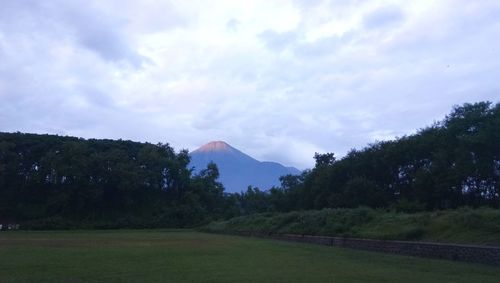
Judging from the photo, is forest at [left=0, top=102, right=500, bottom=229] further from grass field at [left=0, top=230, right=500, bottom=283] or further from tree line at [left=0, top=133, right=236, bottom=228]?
grass field at [left=0, top=230, right=500, bottom=283]

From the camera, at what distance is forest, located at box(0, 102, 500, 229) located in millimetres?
41375

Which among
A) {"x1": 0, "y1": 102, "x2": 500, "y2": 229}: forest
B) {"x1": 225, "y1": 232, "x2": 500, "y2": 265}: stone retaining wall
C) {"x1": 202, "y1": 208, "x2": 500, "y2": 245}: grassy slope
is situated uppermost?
{"x1": 0, "y1": 102, "x2": 500, "y2": 229}: forest

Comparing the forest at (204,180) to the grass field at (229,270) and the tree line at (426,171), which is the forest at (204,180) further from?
the grass field at (229,270)

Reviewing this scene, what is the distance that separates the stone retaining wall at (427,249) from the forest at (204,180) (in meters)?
13.8

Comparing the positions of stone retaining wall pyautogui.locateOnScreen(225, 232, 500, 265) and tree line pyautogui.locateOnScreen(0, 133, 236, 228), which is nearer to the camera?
stone retaining wall pyautogui.locateOnScreen(225, 232, 500, 265)

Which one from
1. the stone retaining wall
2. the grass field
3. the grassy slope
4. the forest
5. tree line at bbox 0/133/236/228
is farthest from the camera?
tree line at bbox 0/133/236/228

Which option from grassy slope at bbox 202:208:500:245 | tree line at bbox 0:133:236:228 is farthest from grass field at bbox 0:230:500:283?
tree line at bbox 0:133:236:228

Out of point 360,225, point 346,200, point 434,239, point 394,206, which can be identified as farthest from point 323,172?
point 434,239

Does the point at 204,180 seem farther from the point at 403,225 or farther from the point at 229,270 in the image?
the point at 229,270

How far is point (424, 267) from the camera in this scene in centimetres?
1645

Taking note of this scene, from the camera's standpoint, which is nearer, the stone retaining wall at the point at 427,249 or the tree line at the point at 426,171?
the stone retaining wall at the point at 427,249

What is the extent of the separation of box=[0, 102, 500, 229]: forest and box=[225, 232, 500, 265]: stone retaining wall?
1381 centimetres

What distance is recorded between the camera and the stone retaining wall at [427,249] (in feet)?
57.5

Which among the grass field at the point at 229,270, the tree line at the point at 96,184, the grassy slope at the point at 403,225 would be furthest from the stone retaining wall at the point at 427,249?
the tree line at the point at 96,184
